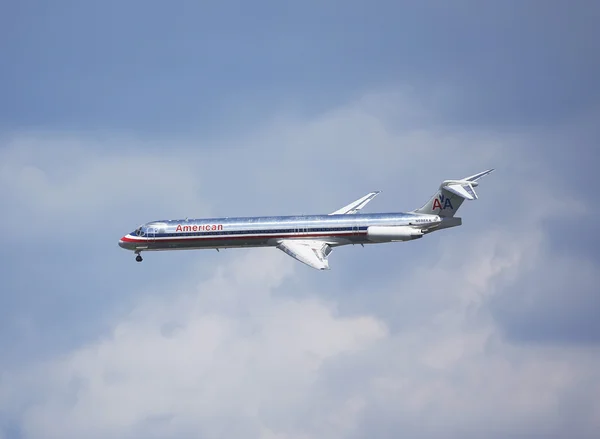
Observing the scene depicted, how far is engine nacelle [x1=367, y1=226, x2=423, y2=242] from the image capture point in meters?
137

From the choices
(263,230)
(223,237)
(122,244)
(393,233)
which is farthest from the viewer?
(122,244)

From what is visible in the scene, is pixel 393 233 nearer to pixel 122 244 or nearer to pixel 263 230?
pixel 263 230

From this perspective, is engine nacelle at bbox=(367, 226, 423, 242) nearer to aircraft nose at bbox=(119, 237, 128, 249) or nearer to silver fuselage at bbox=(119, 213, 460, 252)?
silver fuselage at bbox=(119, 213, 460, 252)

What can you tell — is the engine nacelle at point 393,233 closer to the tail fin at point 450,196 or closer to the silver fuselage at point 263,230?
the silver fuselage at point 263,230

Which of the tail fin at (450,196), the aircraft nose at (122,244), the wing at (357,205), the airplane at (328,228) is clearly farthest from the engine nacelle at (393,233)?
the aircraft nose at (122,244)

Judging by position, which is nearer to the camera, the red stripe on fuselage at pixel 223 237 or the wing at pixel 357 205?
the red stripe on fuselage at pixel 223 237

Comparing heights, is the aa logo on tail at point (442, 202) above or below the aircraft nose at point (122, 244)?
below

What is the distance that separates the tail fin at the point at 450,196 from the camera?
442 feet

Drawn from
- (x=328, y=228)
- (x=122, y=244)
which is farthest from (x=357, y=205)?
(x=122, y=244)

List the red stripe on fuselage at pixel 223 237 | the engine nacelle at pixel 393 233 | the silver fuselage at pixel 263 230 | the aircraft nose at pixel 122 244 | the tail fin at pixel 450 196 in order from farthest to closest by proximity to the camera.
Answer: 1. the aircraft nose at pixel 122 244
2. the red stripe on fuselage at pixel 223 237
3. the silver fuselage at pixel 263 230
4. the engine nacelle at pixel 393 233
5. the tail fin at pixel 450 196

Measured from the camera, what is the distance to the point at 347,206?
155m

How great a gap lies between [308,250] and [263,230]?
737 centimetres

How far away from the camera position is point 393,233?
137 meters

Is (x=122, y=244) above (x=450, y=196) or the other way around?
above
